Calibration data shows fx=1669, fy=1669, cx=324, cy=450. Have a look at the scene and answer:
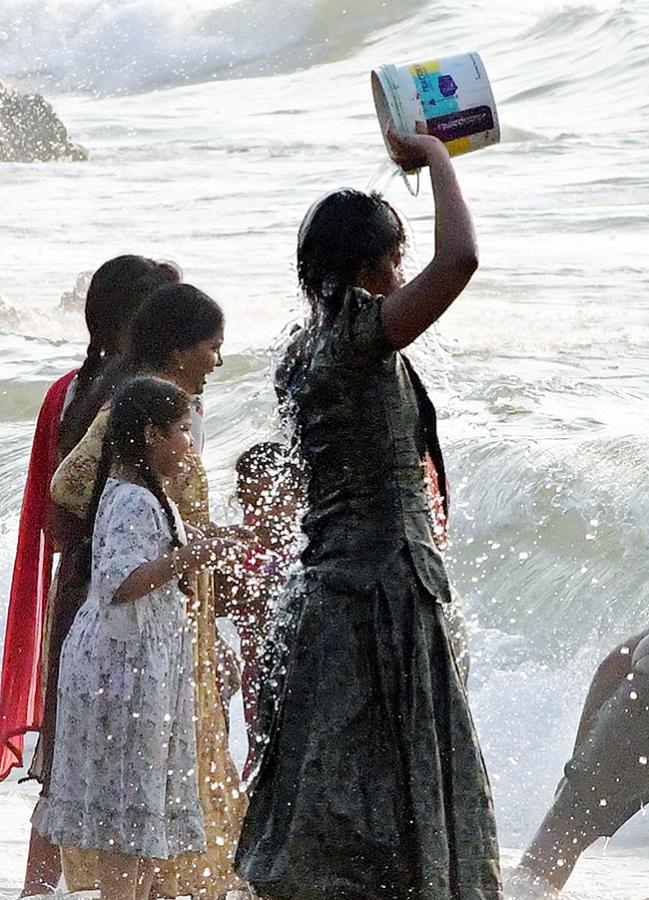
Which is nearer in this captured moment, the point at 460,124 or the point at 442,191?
the point at 442,191

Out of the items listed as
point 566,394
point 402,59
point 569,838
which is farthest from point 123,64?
point 569,838

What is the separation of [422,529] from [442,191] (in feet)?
1.69

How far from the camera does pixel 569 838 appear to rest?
3.97 meters

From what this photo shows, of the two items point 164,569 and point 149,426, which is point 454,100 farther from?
point 164,569

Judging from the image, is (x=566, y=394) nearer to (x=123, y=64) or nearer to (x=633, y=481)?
(x=633, y=481)

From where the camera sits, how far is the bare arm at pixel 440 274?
7.82ft

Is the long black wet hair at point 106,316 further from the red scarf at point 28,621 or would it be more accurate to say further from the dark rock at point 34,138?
the dark rock at point 34,138

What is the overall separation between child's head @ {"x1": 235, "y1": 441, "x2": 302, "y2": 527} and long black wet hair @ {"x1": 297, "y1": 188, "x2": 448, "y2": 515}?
96cm

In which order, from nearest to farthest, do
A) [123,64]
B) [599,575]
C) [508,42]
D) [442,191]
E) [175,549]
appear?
1. [442,191]
2. [175,549]
3. [599,575]
4. [508,42]
5. [123,64]

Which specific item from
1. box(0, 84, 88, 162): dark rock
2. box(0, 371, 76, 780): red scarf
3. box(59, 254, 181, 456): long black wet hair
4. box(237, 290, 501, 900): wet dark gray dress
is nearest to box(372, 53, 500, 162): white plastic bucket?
box(237, 290, 501, 900): wet dark gray dress

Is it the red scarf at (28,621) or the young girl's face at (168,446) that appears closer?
the young girl's face at (168,446)

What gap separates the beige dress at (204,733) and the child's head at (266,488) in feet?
0.74

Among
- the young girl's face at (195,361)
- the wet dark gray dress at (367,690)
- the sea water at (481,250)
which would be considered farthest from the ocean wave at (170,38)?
the wet dark gray dress at (367,690)

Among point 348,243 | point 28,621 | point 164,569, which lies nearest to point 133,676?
point 164,569
